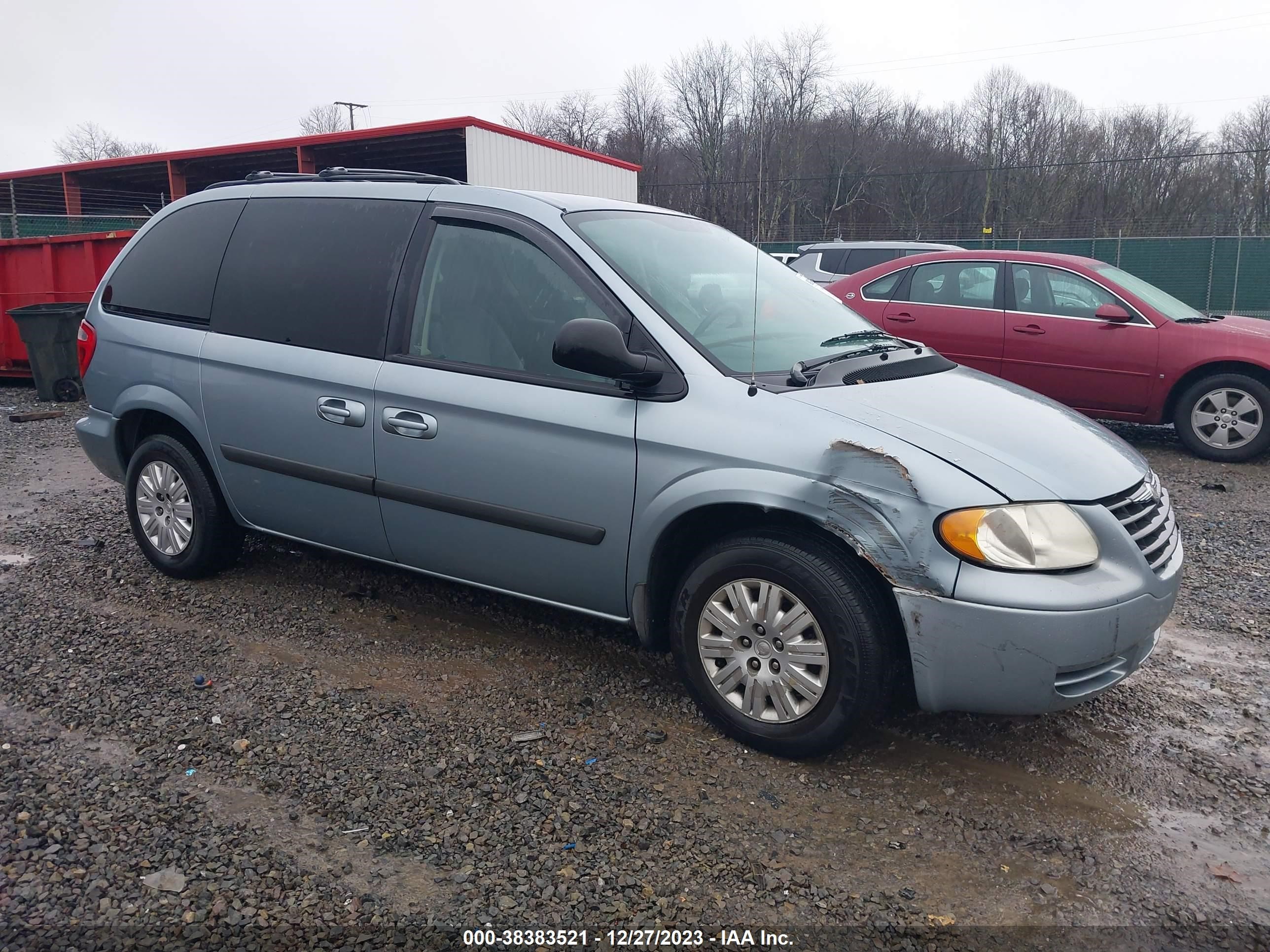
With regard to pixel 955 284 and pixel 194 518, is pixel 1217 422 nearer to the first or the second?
pixel 955 284

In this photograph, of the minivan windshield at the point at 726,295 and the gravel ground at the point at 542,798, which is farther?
the minivan windshield at the point at 726,295

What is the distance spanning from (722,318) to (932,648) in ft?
4.81

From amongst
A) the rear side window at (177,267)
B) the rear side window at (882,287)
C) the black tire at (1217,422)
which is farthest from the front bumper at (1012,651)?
the rear side window at (882,287)

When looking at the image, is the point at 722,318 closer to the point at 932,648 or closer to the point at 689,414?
the point at 689,414

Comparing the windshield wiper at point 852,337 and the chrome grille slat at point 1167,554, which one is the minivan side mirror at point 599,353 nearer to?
the windshield wiper at point 852,337

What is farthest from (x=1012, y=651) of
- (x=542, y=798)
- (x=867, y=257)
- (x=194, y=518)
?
(x=867, y=257)

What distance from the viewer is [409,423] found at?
12.5ft

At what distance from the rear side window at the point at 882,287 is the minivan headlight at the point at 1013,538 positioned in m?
6.71

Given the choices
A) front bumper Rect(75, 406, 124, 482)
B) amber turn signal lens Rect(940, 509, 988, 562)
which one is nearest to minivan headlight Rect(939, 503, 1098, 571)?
amber turn signal lens Rect(940, 509, 988, 562)

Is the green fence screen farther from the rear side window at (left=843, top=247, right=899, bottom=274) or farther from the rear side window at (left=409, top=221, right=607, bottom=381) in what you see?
the rear side window at (left=409, top=221, right=607, bottom=381)

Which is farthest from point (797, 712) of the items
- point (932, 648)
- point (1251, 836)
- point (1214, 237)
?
point (1214, 237)

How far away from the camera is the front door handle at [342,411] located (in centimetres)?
395

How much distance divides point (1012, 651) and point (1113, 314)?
248 inches

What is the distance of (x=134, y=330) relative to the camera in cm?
479
